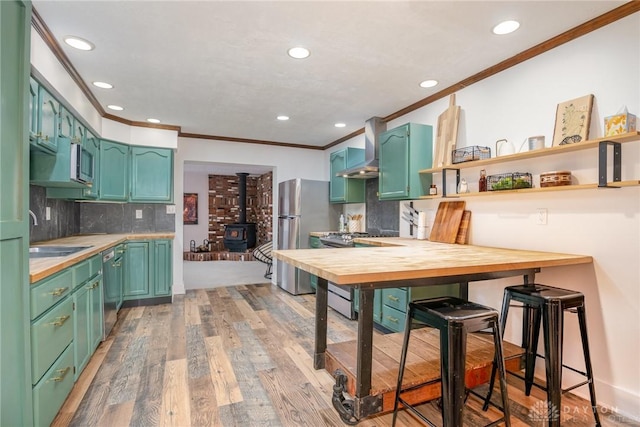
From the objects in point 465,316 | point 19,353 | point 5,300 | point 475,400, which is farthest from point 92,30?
point 475,400

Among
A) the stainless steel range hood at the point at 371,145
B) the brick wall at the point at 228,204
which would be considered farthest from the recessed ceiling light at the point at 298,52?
the brick wall at the point at 228,204

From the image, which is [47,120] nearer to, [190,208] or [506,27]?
[506,27]

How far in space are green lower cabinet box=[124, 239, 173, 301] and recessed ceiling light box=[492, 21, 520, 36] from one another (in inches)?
157

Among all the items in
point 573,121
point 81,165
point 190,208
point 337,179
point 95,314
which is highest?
point 573,121

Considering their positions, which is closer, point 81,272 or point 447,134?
point 81,272

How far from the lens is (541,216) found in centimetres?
233

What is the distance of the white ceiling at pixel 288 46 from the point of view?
6.25 ft

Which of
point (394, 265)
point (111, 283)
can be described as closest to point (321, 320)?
point (394, 265)

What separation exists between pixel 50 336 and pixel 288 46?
2.26 metres

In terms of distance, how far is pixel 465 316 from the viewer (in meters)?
1.47

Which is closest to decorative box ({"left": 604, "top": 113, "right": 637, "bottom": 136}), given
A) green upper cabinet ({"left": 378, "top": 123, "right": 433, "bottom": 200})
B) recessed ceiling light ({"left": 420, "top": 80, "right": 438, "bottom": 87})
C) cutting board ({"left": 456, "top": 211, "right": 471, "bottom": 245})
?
cutting board ({"left": 456, "top": 211, "right": 471, "bottom": 245})

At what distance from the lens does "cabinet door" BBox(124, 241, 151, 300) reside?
3951 millimetres

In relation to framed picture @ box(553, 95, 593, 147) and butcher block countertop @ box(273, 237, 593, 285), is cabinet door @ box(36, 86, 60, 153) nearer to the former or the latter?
butcher block countertop @ box(273, 237, 593, 285)

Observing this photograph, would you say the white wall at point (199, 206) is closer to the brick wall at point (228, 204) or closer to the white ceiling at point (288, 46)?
the brick wall at point (228, 204)
